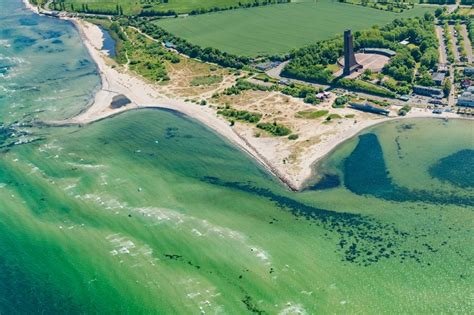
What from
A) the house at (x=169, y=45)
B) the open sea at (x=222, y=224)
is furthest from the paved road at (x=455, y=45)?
the house at (x=169, y=45)

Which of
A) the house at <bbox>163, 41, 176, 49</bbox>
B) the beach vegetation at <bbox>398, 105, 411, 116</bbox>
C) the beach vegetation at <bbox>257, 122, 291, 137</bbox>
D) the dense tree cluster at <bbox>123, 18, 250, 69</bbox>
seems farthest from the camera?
the house at <bbox>163, 41, 176, 49</bbox>

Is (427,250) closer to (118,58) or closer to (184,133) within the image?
(184,133)

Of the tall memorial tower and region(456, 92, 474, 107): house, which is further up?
the tall memorial tower

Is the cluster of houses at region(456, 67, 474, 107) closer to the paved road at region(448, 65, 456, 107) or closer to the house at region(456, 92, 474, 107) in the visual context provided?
the house at region(456, 92, 474, 107)

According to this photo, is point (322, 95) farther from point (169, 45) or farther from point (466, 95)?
point (169, 45)

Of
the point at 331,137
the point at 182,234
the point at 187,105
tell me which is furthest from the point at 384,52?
the point at 182,234

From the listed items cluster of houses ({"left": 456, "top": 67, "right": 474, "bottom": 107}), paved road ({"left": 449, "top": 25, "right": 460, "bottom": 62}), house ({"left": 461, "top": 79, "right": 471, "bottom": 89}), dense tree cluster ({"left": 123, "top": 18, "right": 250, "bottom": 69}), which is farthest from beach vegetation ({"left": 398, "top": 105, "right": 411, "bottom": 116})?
dense tree cluster ({"left": 123, "top": 18, "right": 250, "bottom": 69})

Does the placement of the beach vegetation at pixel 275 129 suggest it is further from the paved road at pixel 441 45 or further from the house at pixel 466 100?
the paved road at pixel 441 45
